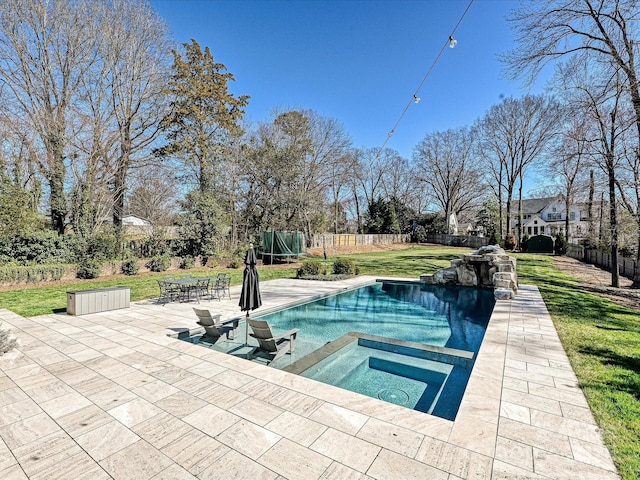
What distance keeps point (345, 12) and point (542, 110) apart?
26.4 metres

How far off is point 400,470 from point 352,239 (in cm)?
2954

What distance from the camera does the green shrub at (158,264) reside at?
50.1 feet

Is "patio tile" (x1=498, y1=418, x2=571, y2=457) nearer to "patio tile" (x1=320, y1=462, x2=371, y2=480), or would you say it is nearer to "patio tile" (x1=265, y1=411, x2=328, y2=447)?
"patio tile" (x1=320, y1=462, x2=371, y2=480)

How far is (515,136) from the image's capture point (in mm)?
30844

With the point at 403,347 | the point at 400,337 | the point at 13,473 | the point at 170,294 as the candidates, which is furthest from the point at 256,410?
the point at 170,294

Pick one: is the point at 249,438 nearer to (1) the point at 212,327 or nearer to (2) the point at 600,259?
(1) the point at 212,327

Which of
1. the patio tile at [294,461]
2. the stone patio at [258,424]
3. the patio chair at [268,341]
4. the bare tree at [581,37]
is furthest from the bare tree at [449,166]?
the patio tile at [294,461]

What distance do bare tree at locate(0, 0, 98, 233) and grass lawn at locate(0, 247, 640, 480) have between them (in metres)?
6.32

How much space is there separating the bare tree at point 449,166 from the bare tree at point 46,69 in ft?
113

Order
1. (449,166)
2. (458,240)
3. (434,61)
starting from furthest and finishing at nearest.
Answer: (449,166) → (458,240) → (434,61)

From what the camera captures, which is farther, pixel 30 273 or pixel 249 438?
pixel 30 273

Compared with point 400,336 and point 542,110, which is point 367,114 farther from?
point 400,336

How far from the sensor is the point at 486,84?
12273 mm

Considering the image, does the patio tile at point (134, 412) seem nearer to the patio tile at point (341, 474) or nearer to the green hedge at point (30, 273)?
the patio tile at point (341, 474)
